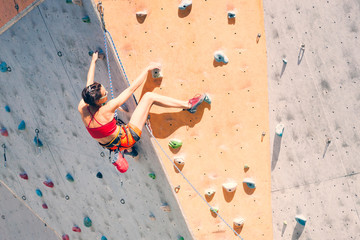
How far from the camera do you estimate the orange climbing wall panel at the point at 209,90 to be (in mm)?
4676

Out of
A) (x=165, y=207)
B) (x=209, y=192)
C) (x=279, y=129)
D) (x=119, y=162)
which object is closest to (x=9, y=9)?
(x=119, y=162)

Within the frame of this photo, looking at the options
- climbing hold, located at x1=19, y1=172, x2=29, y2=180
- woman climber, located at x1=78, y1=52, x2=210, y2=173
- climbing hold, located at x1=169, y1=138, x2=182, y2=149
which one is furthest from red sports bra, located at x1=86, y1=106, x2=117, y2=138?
climbing hold, located at x1=19, y1=172, x2=29, y2=180

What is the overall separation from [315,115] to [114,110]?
2123mm

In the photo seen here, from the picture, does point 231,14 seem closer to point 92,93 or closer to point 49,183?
point 92,93

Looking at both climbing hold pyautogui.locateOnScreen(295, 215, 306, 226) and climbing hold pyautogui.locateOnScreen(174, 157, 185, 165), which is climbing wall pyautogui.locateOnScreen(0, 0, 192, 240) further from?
climbing hold pyautogui.locateOnScreen(295, 215, 306, 226)

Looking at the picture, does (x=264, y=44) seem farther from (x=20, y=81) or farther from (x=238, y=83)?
(x=20, y=81)

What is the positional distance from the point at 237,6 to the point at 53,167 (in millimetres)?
3254

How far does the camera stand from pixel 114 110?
4.23 meters

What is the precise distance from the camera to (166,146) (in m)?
4.93

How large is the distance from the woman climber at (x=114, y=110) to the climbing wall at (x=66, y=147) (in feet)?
1.36

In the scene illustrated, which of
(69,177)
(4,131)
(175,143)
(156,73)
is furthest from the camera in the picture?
(4,131)

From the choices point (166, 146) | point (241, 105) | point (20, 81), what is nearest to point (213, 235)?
point (166, 146)

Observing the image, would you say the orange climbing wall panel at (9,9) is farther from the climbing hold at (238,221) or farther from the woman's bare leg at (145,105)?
the climbing hold at (238,221)

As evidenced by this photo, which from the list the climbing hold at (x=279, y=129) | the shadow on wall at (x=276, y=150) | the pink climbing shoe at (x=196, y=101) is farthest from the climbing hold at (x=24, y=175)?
the climbing hold at (x=279, y=129)
